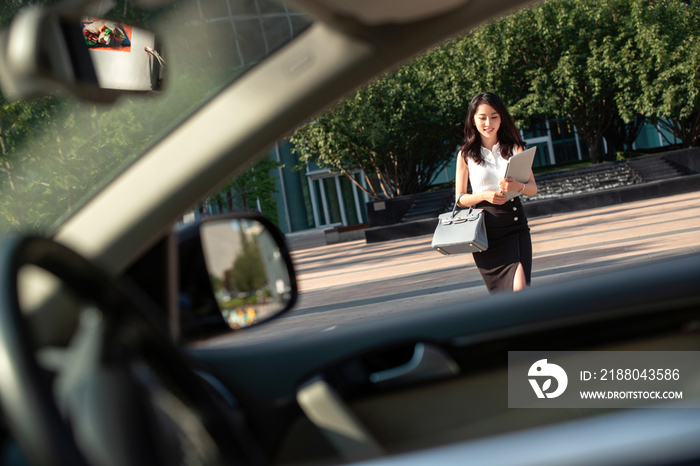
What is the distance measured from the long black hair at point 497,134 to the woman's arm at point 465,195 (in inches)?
2.1

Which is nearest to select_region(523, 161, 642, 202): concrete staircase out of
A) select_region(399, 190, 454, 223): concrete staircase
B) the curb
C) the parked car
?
the curb

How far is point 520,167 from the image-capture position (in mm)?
3357

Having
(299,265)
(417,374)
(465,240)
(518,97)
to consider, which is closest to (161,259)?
(417,374)

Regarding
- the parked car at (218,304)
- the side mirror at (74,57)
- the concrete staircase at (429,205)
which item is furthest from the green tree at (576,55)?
the side mirror at (74,57)

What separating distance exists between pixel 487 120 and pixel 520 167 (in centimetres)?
33

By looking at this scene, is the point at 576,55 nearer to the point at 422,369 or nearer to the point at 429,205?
the point at 429,205

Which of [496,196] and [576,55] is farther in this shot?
[576,55]

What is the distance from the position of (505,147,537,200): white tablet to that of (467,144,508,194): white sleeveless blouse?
0.07m

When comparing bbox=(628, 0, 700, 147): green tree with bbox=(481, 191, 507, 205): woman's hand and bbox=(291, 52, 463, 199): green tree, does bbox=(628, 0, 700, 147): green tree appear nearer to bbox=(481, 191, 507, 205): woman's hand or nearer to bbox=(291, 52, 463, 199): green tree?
bbox=(291, 52, 463, 199): green tree

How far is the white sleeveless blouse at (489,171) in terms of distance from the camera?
3434mm

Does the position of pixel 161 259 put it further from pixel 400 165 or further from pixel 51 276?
pixel 400 165

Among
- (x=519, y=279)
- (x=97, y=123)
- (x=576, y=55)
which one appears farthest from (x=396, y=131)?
(x=97, y=123)

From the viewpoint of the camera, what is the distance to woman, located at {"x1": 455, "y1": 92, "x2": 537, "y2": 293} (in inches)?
135

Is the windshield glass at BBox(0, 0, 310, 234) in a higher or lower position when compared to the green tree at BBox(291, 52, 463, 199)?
lower
